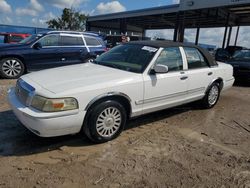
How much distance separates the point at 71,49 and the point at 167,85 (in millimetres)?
5625

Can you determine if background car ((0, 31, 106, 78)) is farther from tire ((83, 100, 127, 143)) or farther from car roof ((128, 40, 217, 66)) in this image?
tire ((83, 100, 127, 143))

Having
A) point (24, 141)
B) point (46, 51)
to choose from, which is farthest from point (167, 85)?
point (46, 51)

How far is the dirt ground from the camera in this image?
122 inches

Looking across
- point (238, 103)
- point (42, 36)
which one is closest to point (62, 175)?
point (238, 103)

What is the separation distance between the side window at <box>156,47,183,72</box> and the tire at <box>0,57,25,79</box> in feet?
18.4

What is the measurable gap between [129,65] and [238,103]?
4.02m

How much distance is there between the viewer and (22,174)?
10.2ft

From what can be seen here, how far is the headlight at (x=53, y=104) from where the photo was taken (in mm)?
3375

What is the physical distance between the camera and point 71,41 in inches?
371

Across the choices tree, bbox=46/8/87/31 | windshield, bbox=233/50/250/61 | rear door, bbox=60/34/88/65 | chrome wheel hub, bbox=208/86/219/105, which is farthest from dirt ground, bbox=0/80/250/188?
tree, bbox=46/8/87/31

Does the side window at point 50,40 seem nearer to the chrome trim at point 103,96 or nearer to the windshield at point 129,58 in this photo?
the windshield at point 129,58

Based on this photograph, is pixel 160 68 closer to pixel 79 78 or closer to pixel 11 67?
pixel 79 78

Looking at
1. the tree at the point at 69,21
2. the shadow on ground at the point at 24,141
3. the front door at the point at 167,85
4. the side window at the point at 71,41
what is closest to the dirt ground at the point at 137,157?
the shadow on ground at the point at 24,141

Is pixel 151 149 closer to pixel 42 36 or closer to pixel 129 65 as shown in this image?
pixel 129 65
